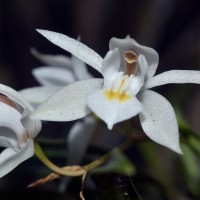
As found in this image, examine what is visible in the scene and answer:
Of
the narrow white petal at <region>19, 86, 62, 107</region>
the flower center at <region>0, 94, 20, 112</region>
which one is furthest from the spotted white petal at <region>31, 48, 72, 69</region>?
the flower center at <region>0, 94, 20, 112</region>

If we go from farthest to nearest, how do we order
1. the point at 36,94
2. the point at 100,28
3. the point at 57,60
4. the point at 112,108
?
the point at 100,28 → the point at 57,60 → the point at 36,94 → the point at 112,108

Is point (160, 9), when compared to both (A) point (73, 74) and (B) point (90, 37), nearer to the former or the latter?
(B) point (90, 37)

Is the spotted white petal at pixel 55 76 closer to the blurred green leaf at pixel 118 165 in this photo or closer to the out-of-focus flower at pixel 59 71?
the out-of-focus flower at pixel 59 71

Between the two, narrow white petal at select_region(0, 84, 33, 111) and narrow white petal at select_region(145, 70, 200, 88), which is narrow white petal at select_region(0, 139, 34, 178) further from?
narrow white petal at select_region(145, 70, 200, 88)

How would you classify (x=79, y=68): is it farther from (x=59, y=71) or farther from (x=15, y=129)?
(x=15, y=129)

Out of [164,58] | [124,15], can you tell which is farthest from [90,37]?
[164,58]

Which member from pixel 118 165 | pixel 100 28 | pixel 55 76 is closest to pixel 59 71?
pixel 55 76

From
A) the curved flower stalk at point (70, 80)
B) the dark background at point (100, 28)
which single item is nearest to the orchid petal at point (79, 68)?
the curved flower stalk at point (70, 80)
